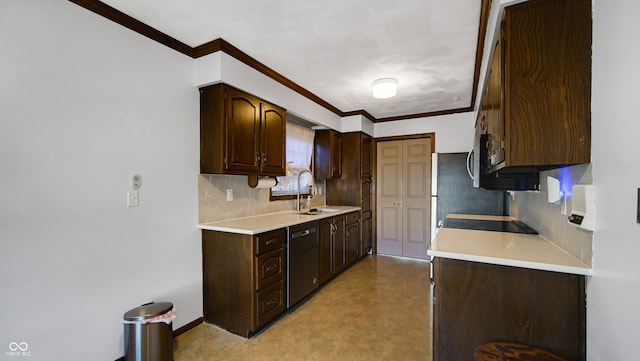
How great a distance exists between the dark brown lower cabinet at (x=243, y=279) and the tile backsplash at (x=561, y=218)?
77.8 inches

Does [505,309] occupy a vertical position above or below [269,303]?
above

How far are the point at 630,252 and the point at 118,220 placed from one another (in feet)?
8.44

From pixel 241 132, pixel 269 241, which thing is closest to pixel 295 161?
pixel 241 132

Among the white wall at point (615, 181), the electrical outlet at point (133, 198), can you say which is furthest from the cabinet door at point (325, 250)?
the white wall at point (615, 181)

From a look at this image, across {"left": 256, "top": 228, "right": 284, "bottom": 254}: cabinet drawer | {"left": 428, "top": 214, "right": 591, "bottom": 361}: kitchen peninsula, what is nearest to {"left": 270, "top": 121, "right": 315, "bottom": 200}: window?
{"left": 256, "top": 228, "right": 284, "bottom": 254}: cabinet drawer

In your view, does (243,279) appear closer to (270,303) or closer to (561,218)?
(270,303)

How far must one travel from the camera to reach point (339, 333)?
229cm

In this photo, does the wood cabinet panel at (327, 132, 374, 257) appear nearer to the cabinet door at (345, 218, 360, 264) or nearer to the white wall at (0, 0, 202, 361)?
the cabinet door at (345, 218, 360, 264)

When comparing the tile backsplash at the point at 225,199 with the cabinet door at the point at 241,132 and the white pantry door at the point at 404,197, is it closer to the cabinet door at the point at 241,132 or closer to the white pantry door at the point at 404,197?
the cabinet door at the point at 241,132

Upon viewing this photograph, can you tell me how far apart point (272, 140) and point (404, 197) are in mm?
2717

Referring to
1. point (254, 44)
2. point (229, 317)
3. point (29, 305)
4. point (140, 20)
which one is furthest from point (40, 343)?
point (254, 44)

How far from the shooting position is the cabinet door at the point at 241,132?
7.73 feet

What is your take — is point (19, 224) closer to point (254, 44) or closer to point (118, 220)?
point (118, 220)

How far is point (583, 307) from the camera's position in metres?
1.19
